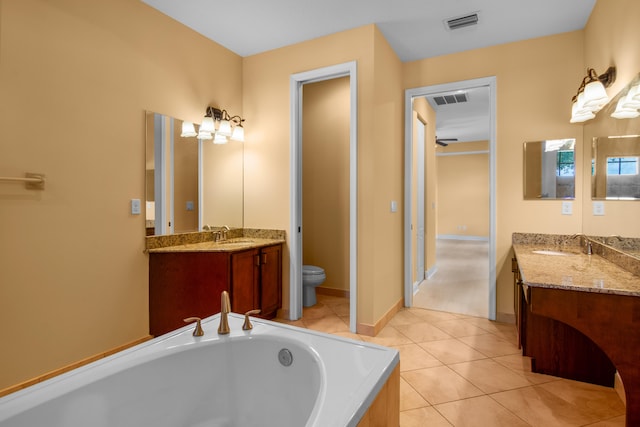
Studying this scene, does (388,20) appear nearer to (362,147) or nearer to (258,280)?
(362,147)

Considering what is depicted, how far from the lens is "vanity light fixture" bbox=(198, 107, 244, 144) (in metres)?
3.19

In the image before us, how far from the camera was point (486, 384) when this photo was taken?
220cm

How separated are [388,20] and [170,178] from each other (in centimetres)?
223

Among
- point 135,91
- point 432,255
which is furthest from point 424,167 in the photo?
Answer: point 135,91

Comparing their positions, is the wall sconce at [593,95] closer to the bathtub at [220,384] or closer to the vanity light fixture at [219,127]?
the bathtub at [220,384]

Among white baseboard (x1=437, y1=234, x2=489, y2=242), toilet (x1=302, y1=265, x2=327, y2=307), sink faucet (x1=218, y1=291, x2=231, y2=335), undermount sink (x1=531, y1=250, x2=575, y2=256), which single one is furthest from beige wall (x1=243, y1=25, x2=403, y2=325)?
white baseboard (x1=437, y1=234, x2=489, y2=242)

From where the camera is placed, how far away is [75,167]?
2256 millimetres

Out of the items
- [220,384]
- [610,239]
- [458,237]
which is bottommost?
[220,384]

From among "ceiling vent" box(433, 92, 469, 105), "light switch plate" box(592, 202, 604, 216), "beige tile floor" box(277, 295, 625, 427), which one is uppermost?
"ceiling vent" box(433, 92, 469, 105)

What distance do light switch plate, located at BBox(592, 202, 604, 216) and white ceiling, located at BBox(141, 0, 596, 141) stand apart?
1522 mm

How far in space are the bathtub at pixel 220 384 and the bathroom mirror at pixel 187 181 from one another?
1.38m

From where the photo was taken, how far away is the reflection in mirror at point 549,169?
3070 mm

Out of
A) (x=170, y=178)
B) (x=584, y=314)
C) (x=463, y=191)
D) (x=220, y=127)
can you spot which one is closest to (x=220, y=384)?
(x=584, y=314)

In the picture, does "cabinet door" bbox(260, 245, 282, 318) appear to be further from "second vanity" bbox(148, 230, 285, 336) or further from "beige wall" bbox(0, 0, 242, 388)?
"beige wall" bbox(0, 0, 242, 388)
